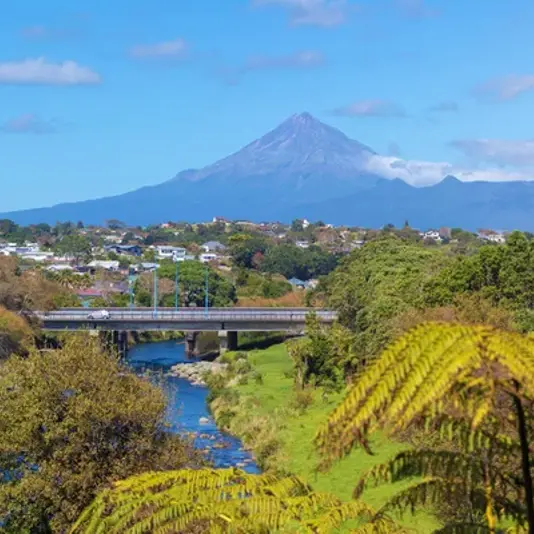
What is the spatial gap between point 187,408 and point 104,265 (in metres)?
67.3

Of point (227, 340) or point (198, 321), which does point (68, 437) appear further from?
point (227, 340)

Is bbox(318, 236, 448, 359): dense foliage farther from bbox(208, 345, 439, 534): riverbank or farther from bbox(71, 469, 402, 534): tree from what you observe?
bbox(71, 469, 402, 534): tree

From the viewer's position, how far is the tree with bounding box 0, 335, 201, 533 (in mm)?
15305

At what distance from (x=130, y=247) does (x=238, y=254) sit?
36.5 meters

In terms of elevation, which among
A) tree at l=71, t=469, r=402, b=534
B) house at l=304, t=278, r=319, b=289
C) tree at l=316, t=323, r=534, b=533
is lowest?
house at l=304, t=278, r=319, b=289

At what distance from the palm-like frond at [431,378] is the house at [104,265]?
95.4 m

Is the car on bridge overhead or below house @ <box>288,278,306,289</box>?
overhead

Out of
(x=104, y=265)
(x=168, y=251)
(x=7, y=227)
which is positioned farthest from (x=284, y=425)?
(x=7, y=227)

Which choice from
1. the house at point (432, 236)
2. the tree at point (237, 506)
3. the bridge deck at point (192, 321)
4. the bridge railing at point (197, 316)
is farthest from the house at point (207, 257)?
the tree at point (237, 506)

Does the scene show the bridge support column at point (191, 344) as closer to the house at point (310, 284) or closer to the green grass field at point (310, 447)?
the green grass field at point (310, 447)

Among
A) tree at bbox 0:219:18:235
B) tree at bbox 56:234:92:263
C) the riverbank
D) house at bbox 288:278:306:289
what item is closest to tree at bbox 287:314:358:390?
the riverbank

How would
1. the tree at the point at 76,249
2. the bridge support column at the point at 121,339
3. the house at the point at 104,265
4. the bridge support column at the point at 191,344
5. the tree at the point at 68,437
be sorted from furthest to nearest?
the tree at the point at 76,249, the house at the point at 104,265, the bridge support column at the point at 191,344, the bridge support column at the point at 121,339, the tree at the point at 68,437

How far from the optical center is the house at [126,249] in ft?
424

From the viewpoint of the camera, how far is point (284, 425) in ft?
102
